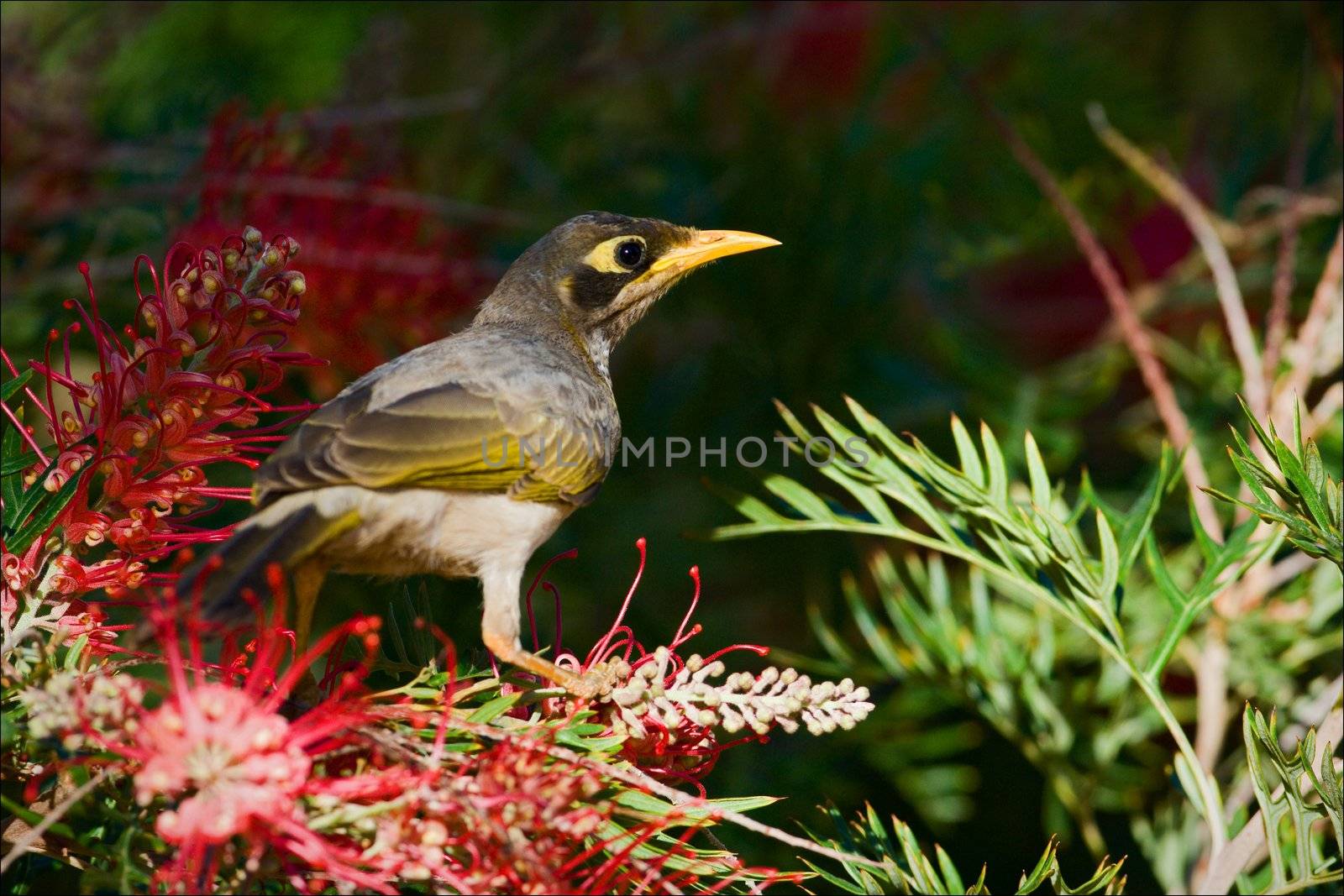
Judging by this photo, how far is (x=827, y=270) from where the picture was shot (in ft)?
11.4

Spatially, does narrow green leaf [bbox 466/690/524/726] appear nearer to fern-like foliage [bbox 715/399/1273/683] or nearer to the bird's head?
fern-like foliage [bbox 715/399/1273/683]

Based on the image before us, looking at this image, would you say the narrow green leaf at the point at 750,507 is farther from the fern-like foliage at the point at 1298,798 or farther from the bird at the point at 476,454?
the fern-like foliage at the point at 1298,798

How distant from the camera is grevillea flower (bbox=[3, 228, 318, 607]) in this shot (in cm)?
161

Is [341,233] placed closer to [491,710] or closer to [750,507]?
[750,507]

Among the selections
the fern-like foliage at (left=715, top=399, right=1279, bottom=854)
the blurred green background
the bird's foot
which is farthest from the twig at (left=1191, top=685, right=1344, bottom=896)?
the blurred green background

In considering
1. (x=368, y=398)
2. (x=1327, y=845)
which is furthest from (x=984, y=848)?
(x=368, y=398)

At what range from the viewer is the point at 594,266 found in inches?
114

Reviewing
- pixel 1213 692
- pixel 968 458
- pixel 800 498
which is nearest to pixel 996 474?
pixel 968 458

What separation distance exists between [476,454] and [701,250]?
0.95 metres

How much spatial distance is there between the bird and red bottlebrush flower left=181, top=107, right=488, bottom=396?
333 millimetres

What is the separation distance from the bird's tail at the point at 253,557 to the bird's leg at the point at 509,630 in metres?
0.32

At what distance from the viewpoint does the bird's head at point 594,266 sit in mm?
2857

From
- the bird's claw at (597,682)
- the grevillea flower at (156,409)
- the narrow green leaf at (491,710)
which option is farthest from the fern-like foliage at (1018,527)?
the grevillea flower at (156,409)

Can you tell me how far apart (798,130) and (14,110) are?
2.12 m
